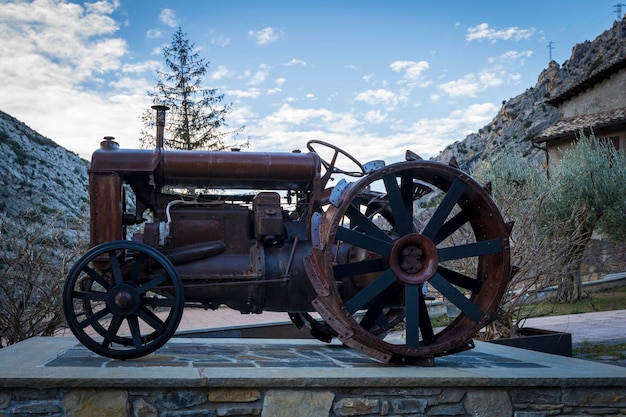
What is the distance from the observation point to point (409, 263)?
5.23 m

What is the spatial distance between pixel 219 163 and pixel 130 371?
1.90 metres

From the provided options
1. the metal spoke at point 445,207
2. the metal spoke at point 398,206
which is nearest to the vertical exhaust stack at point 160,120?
the metal spoke at point 398,206

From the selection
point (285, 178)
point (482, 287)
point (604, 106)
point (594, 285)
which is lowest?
point (594, 285)

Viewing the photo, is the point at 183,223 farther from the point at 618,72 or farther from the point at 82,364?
the point at 618,72

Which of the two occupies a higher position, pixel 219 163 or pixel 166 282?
pixel 219 163

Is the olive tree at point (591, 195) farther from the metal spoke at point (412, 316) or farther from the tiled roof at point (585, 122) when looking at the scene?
the metal spoke at point (412, 316)

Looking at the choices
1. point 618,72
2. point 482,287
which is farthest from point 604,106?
point 482,287

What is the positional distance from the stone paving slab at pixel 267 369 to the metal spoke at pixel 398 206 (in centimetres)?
109

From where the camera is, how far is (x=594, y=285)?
18875 millimetres

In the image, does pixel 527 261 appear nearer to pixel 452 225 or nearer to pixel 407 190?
pixel 452 225

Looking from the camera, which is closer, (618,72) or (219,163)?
(219,163)

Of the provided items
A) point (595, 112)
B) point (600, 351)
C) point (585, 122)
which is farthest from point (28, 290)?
point (595, 112)

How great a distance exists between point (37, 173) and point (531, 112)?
34626 millimetres

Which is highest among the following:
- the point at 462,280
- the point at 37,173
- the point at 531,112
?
the point at 531,112
